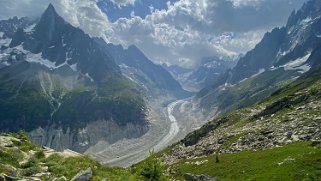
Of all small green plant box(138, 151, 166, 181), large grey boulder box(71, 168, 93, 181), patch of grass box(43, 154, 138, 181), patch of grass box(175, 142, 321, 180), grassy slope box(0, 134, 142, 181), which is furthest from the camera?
patch of grass box(175, 142, 321, 180)

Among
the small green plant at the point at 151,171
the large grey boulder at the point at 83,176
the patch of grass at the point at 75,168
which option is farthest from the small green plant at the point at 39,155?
the large grey boulder at the point at 83,176

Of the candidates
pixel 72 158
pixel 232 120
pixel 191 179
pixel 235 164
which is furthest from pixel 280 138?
pixel 232 120

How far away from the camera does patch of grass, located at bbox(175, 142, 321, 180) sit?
55.3 m

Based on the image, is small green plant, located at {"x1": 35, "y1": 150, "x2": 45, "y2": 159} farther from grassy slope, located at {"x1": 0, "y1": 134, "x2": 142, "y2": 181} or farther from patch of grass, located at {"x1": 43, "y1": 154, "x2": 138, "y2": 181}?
patch of grass, located at {"x1": 43, "y1": 154, "x2": 138, "y2": 181}

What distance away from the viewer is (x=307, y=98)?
147 m

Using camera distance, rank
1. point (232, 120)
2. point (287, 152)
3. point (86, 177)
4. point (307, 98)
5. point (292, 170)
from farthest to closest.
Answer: point (232, 120) → point (307, 98) → point (287, 152) → point (292, 170) → point (86, 177)

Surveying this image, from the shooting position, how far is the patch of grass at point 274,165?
55344 millimetres

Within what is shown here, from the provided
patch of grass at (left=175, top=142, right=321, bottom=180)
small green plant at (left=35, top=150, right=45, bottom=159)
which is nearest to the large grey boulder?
small green plant at (left=35, top=150, right=45, bottom=159)

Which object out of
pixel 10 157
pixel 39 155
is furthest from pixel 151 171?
pixel 10 157

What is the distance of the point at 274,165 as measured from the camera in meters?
64.7

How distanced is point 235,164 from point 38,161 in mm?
54478

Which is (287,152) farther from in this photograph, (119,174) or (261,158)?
(119,174)

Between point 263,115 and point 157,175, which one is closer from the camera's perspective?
point 157,175

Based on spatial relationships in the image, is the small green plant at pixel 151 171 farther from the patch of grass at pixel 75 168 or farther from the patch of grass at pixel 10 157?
the patch of grass at pixel 10 157
